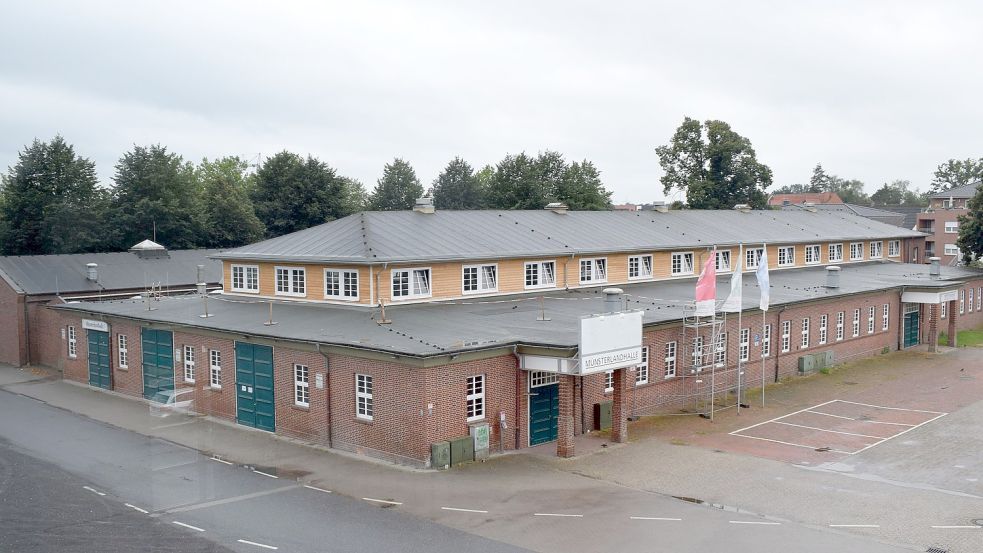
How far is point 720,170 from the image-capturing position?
291 ft

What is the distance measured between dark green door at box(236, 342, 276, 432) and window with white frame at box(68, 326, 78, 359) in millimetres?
13694

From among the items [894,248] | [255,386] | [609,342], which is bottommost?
[255,386]

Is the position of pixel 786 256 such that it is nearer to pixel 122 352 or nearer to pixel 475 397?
pixel 475 397

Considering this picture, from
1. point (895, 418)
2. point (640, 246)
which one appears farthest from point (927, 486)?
point (640, 246)

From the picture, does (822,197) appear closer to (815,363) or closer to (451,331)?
(815,363)

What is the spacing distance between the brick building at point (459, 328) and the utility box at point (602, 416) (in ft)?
0.33

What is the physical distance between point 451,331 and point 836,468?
39.6 feet

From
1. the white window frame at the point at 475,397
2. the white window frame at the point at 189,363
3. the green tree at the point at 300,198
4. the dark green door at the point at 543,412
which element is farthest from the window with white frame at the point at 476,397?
the green tree at the point at 300,198

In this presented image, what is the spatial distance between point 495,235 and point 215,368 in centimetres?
1312

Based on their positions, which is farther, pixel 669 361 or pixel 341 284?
pixel 669 361

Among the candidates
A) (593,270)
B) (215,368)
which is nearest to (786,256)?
(593,270)

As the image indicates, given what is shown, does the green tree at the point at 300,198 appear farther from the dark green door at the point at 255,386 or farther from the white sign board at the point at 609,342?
the white sign board at the point at 609,342

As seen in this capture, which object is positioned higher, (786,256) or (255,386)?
(786,256)

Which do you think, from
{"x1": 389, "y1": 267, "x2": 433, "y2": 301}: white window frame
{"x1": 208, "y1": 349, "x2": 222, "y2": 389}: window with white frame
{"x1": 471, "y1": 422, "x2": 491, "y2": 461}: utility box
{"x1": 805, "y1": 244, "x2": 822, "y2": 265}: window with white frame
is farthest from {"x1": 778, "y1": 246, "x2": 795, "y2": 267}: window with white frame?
{"x1": 208, "y1": 349, "x2": 222, "y2": 389}: window with white frame
